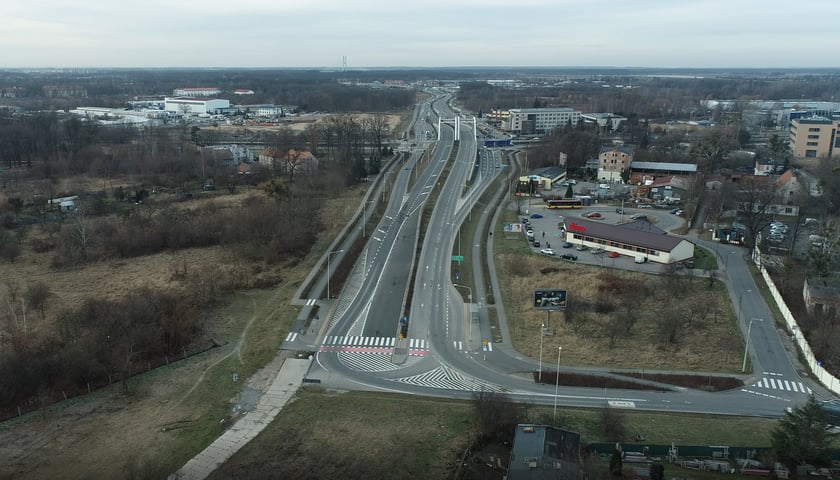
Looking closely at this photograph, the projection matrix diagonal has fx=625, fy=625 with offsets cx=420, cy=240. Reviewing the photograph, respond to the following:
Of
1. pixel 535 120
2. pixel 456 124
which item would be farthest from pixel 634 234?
pixel 535 120

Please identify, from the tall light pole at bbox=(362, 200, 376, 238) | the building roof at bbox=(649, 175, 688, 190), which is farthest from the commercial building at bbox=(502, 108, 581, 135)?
the tall light pole at bbox=(362, 200, 376, 238)

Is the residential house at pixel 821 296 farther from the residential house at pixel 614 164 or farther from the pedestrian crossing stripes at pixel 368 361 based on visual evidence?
the residential house at pixel 614 164

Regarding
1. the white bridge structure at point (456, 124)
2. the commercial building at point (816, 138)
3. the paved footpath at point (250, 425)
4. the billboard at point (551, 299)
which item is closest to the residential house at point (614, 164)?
the commercial building at point (816, 138)

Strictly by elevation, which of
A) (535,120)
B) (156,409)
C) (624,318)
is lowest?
(156,409)

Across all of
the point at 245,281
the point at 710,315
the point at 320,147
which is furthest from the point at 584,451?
the point at 320,147

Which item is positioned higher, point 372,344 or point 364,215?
point 364,215

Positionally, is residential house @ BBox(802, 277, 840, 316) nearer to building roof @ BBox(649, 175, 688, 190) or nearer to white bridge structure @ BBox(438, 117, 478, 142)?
building roof @ BBox(649, 175, 688, 190)

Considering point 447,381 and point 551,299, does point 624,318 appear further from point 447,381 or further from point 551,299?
point 447,381
